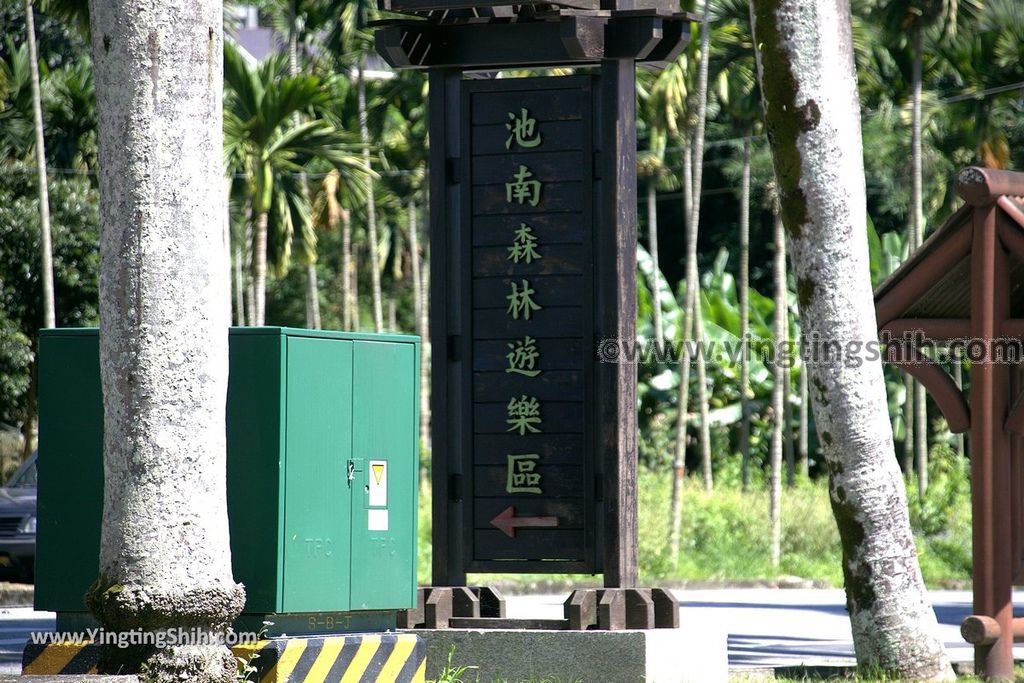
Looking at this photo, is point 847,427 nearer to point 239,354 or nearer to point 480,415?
point 480,415

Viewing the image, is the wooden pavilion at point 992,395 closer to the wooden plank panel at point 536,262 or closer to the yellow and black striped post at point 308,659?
the wooden plank panel at point 536,262

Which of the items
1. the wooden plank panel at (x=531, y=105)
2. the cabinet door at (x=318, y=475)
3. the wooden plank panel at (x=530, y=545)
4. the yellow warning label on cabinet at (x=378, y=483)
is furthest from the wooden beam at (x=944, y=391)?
the cabinet door at (x=318, y=475)

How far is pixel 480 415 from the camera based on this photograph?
1003cm

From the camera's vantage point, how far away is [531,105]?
10.1m

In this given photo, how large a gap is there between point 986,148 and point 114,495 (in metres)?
30.8

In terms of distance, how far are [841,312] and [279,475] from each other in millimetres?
4859

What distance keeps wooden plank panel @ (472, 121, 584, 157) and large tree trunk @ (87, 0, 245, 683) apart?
11.6ft

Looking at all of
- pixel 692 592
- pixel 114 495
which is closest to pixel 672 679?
pixel 114 495

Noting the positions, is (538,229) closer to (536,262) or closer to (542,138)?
(536,262)

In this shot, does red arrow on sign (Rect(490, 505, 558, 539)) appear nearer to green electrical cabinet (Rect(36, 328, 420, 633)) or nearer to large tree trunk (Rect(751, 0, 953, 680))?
green electrical cabinet (Rect(36, 328, 420, 633))

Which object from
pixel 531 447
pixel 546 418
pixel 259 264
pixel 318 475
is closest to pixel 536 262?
pixel 546 418

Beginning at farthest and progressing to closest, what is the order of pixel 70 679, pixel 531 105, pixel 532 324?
pixel 531 105 < pixel 532 324 < pixel 70 679

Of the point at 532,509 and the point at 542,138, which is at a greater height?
the point at 542,138

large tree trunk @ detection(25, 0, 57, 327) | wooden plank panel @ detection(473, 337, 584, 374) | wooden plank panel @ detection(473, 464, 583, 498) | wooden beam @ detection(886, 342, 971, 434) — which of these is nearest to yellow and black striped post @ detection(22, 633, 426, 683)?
wooden plank panel @ detection(473, 464, 583, 498)
